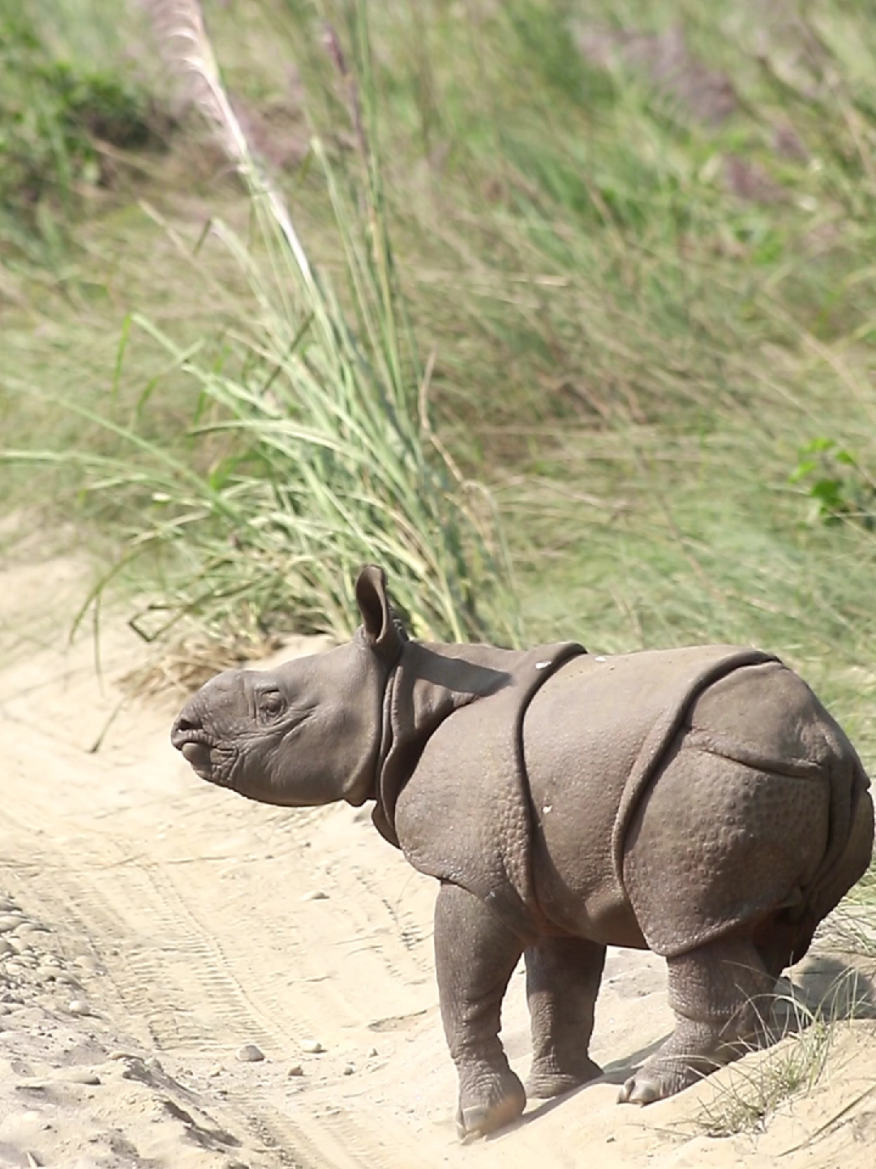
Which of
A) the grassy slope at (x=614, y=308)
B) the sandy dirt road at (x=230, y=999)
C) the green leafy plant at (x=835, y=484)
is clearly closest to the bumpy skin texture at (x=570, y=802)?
the sandy dirt road at (x=230, y=999)

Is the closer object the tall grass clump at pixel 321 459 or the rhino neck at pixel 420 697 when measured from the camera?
the rhino neck at pixel 420 697

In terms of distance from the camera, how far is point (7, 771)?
6.56 meters

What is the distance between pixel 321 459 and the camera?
20.9ft

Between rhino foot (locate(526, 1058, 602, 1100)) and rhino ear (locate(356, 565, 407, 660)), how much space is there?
865mm

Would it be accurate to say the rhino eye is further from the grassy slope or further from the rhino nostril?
the grassy slope

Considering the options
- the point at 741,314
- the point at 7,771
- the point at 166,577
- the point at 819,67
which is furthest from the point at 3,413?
the point at 819,67

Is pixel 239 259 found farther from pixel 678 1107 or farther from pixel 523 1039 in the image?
pixel 678 1107

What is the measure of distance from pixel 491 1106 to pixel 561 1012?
0.79ft

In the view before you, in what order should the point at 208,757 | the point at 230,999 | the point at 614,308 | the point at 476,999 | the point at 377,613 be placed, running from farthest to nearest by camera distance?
the point at 614,308 < the point at 230,999 < the point at 208,757 < the point at 377,613 < the point at 476,999

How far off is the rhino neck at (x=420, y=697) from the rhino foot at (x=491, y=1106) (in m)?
0.49

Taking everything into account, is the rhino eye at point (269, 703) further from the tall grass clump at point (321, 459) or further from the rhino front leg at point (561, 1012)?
the tall grass clump at point (321, 459)

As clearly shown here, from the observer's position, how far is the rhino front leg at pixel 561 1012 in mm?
3688

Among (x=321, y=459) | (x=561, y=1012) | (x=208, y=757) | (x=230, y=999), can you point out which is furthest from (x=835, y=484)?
(x=208, y=757)

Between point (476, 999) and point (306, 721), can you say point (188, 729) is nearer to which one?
point (306, 721)
